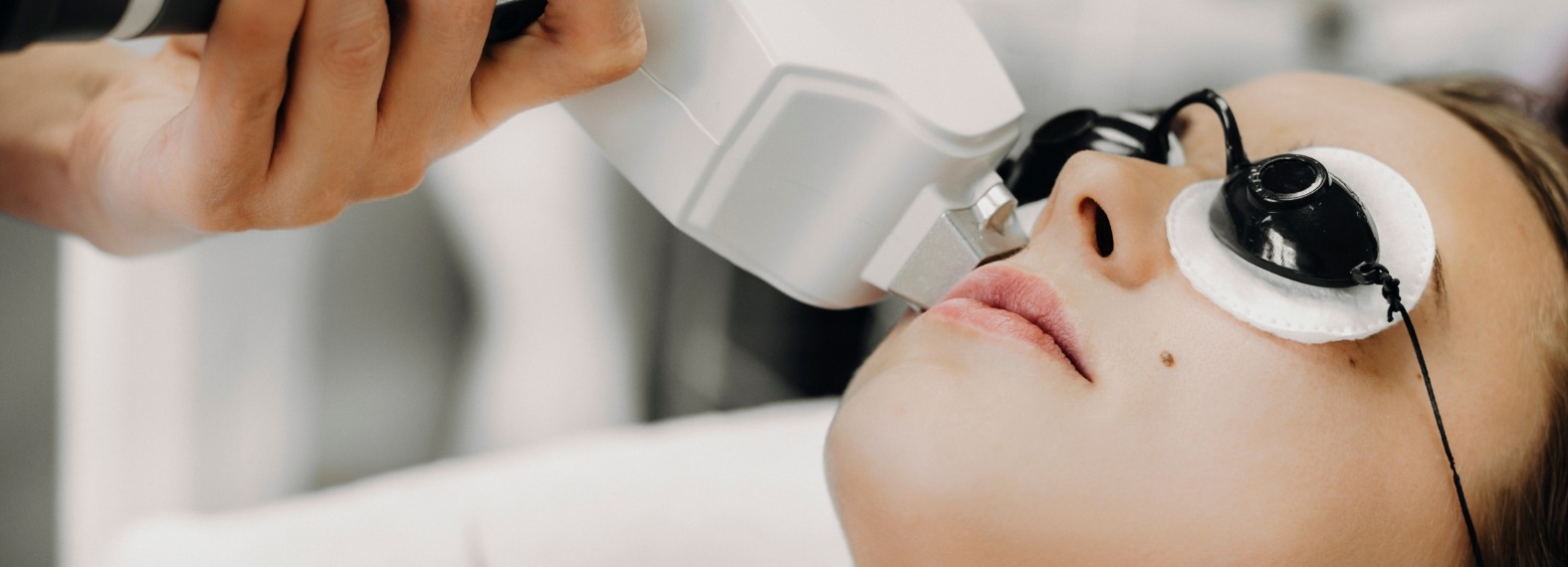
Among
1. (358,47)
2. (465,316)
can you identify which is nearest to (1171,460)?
(358,47)

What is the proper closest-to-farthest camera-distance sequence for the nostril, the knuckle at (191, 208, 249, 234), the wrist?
the knuckle at (191, 208, 249, 234)
the nostril
the wrist

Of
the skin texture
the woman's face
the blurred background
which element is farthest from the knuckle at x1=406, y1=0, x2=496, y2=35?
the blurred background

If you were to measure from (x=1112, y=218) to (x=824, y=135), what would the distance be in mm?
209

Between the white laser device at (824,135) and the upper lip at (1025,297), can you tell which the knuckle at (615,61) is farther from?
the upper lip at (1025,297)

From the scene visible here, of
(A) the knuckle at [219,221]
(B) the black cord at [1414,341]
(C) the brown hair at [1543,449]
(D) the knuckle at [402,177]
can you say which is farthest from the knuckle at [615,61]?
(C) the brown hair at [1543,449]

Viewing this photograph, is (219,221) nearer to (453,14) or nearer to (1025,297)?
(453,14)

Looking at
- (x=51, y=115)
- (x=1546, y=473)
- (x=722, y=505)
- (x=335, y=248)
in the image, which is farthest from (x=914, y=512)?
(x=335, y=248)

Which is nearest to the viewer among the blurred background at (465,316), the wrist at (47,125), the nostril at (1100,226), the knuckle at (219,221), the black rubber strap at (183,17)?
the black rubber strap at (183,17)

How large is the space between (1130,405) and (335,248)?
1133 millimetres

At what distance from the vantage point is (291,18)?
0.51m

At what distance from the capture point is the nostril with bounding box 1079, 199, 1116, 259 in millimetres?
729

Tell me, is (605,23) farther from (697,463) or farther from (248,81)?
(697,463)

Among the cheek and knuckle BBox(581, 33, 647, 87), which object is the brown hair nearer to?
the cheek

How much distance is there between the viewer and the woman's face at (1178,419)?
2.08 ft
